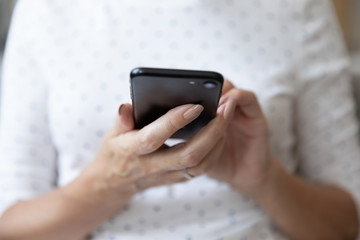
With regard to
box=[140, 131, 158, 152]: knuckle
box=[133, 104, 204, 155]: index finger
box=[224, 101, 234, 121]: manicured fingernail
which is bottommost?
box=[224, 101, 234, 121]: manicured fingernail

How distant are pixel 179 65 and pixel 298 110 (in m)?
0.25

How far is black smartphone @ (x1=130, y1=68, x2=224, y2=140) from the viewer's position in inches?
12.9

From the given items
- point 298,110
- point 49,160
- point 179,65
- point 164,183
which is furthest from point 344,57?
point 49,160

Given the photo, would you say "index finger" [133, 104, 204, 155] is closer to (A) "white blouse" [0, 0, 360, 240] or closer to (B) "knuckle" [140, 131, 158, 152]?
(B) "knuckle" [140, 131, 158, 152]

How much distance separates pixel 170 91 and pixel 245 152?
0.73 ft

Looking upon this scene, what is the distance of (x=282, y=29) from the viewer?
0.63m

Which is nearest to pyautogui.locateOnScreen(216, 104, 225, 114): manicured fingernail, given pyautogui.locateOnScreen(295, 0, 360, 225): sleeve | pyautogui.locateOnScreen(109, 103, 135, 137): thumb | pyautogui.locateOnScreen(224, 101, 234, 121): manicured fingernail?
pyautogui.locateOnScreen(224, 101, 234, 121): manicured fingernail

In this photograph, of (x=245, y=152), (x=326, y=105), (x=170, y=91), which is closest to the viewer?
(x=170, y=91)

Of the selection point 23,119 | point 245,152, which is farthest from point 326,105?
point 23,119

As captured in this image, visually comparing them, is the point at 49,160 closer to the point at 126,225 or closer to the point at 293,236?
the point at 126,225

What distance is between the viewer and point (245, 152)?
0.53 metres

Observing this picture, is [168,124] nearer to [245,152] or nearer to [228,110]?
[228,110]

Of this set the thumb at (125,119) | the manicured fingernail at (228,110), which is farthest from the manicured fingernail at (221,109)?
the thumb at (125,119)

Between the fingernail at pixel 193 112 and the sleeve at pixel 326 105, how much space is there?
34cm
